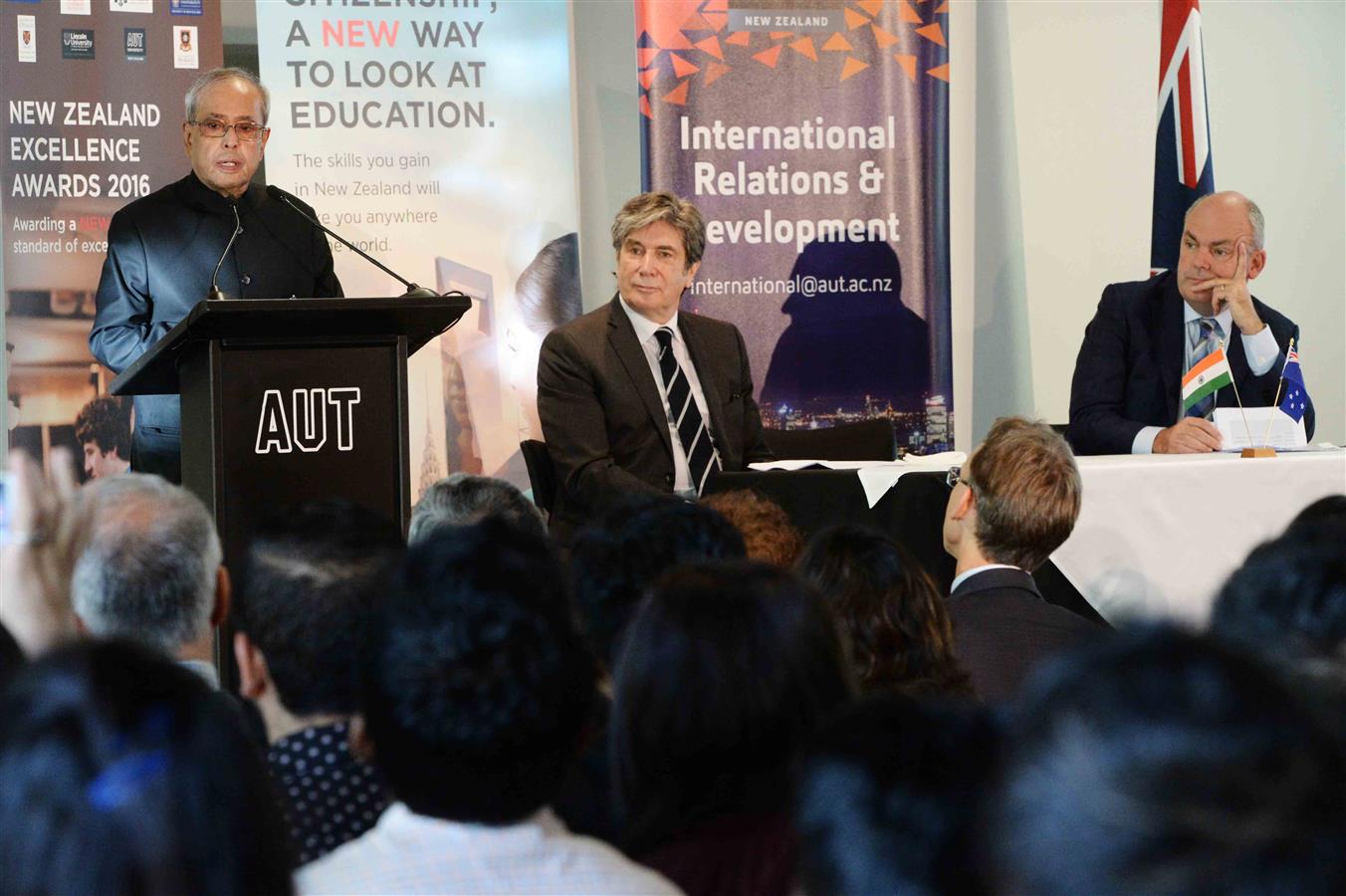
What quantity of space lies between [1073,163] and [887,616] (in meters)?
5.44

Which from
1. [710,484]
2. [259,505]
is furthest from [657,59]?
[259,505]

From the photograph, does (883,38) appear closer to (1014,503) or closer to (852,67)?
(852,67)

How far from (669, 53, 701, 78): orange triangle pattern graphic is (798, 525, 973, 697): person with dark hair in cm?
412

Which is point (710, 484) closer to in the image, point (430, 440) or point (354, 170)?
point (430, 440)

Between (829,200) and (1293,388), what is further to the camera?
(829,200)

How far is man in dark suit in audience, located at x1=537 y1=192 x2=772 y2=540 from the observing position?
13.9ft

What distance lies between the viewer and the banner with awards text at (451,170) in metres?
5.62

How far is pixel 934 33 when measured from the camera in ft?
19.5

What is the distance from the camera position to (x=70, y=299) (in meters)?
5.47

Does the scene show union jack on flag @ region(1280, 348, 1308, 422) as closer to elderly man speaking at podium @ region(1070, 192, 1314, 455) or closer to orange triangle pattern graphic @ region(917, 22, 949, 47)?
elderly man speaking at podium @ region(1070, 192, 1314, 455)

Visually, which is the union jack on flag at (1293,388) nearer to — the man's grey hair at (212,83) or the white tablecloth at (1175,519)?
the white tablecloth at (1175,519)

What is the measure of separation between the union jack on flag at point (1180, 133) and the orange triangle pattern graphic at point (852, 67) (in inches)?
44.3

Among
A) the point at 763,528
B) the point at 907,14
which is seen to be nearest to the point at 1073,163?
the point at 907,14

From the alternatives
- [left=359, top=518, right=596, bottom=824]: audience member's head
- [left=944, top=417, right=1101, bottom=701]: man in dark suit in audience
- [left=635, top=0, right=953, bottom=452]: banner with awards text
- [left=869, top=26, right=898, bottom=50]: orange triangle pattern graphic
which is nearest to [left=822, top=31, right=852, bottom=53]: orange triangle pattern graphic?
[left=635, top=0, right=953, bottom=452]: banner with awards text
